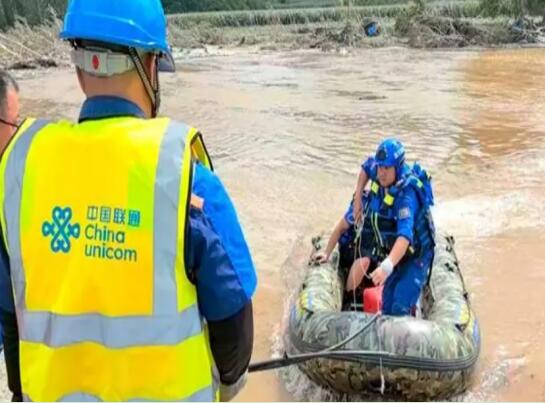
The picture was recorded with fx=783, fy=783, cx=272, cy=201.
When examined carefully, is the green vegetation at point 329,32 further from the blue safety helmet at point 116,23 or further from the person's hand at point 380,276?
the blue safety helmet at point 116,23

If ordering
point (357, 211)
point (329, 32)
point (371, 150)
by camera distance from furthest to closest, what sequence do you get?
point (329, 32) → point (371, 150) → point (357, 211)

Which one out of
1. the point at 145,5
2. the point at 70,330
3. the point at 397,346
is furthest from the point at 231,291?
the point at 397,346

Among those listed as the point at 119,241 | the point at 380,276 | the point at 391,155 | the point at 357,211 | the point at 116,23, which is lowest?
the point at 380,276

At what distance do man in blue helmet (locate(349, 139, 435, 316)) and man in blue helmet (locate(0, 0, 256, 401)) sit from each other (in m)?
3.31

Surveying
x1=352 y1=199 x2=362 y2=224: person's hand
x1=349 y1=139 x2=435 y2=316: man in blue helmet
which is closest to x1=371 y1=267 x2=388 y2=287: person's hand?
x1=349 y1=139 x2=435 y2=316: man in blue helmet

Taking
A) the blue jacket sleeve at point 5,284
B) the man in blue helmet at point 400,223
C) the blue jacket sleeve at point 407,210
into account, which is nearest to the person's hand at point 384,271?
the man in blue helmet at point 400,223

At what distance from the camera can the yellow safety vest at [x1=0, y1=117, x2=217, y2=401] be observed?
64.7 inches

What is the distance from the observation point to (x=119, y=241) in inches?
65.0

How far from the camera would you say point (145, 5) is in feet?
5.90

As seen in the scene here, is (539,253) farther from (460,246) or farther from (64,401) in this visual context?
(64,401)

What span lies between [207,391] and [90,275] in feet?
1.26

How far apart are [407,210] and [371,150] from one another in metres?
8.77

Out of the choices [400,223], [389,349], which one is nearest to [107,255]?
[389,349]

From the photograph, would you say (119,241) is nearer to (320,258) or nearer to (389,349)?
(389,349)
